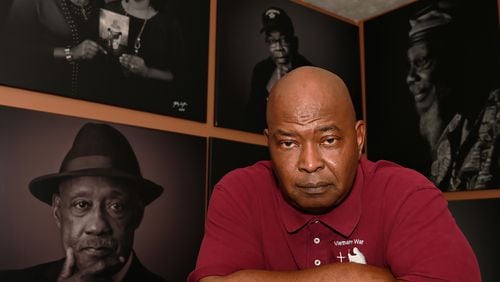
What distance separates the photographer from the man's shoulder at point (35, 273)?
1479 mm

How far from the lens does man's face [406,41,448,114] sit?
241 centimetres

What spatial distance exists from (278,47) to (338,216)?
150cm

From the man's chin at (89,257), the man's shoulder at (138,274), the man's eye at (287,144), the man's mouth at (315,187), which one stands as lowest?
the man's shoulder at (138,274)

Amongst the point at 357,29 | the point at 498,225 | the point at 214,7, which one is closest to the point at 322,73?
the point at 214,7

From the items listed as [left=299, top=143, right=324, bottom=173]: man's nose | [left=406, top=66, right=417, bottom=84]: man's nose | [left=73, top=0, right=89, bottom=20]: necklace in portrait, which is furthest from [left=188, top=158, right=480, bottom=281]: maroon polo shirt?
[left=406, top=66, right=417, bottom=84]: man's nose

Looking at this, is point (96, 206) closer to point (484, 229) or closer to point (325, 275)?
Result: point (325, 275)

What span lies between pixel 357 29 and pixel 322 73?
1947mm

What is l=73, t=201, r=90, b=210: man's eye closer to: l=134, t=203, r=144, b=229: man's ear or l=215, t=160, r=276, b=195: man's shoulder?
l=134, t=203, r=144, b=229: man's ear

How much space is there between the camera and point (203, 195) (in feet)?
6.51

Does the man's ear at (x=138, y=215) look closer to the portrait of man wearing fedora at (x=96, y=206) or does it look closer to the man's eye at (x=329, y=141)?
the portrait of man wearing fedora at (x=96, y=206)

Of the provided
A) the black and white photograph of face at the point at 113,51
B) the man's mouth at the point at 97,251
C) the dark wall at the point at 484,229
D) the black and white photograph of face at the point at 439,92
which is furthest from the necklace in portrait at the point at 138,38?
the dark wall at the point at 484,229

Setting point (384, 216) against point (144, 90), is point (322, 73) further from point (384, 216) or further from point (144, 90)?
point (144, 90)

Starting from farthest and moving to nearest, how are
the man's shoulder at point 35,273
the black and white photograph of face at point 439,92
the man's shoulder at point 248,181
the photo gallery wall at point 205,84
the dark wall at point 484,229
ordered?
the black and white photograph of face at point 439,92 < the dark wall at point 484,229 < the photo gallery wall at point 205,84 < the man's shoulder at point 35,273 < the man's shoulder at point 248,181

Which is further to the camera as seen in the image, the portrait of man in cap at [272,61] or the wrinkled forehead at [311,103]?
the portrait of man in cap at [272,61]
